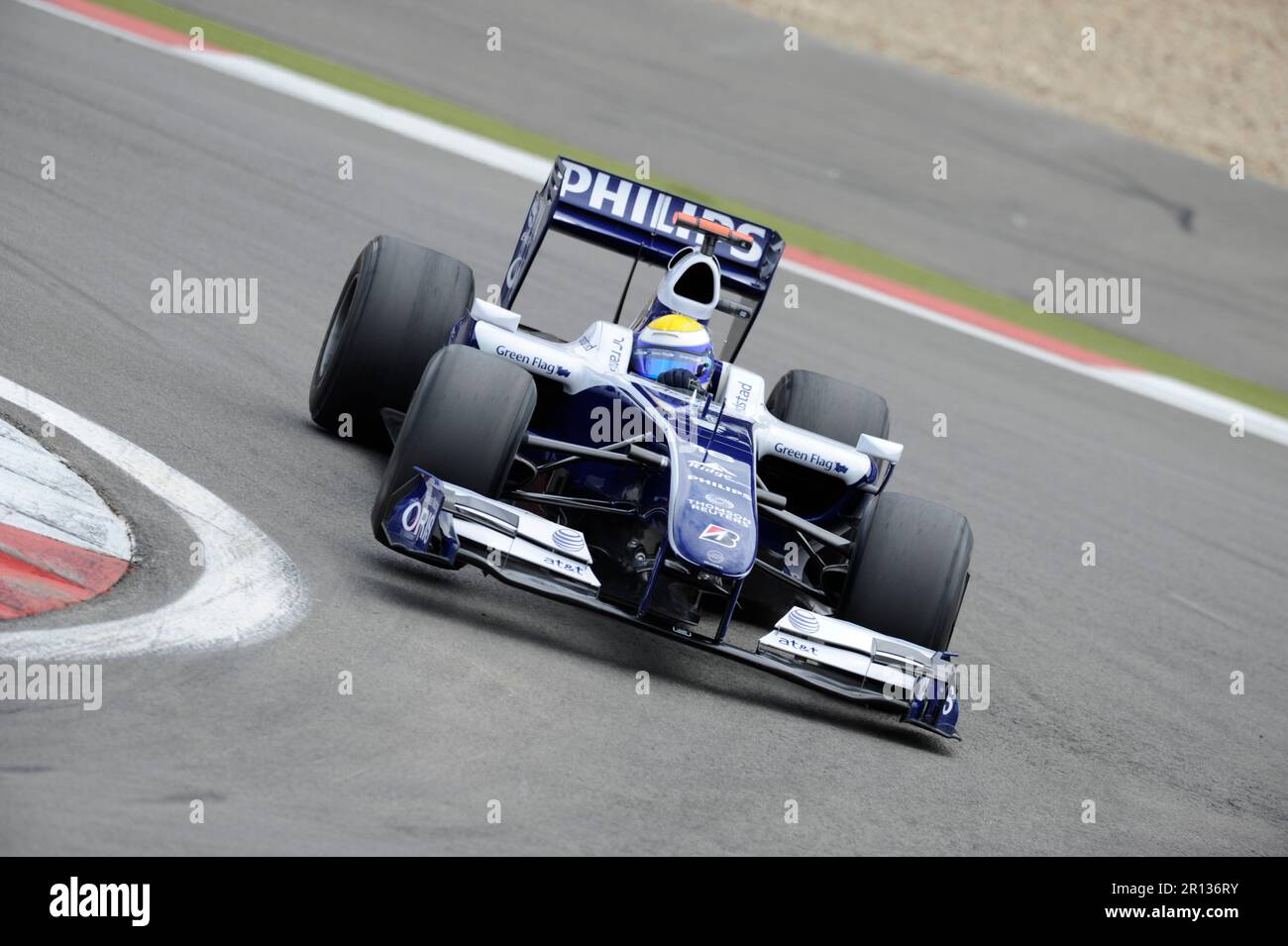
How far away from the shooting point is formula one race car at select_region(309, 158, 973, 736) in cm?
652

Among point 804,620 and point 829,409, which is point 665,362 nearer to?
point 829,409

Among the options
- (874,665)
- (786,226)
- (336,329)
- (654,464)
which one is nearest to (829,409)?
(654,464)

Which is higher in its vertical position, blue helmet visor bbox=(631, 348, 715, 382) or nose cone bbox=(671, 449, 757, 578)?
blue helmet visor bbox=(631, 348, 715, 382)

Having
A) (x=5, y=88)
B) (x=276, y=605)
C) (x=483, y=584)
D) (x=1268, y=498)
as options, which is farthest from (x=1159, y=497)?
(x=5, y=88)

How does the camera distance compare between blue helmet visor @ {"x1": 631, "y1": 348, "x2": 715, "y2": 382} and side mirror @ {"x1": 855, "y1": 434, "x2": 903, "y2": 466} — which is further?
blue helmet visor @ {"x1": 631, "y1": 348, "x2": 715, "y2": 382}

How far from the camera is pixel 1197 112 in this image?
2438 cm

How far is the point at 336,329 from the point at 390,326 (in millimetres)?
644

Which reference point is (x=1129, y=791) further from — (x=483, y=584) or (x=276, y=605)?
(x=276, y=605)

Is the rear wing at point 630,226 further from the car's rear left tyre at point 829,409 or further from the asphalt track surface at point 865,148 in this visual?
the asphalt track surface at point 865,148

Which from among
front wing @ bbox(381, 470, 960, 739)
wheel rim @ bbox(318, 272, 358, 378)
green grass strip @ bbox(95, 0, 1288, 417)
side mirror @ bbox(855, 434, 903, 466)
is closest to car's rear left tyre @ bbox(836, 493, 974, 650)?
front wing @ bbox(381, 470, 960, 739)

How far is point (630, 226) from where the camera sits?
8.82 metres

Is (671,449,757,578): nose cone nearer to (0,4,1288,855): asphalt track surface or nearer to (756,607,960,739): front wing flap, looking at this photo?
(756,607,960,739): front wing flap
